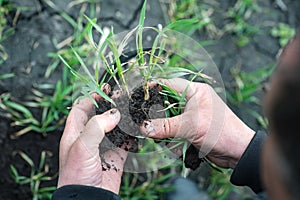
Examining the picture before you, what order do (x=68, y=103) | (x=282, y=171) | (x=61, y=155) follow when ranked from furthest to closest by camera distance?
(x=68, y=103) < (x=61, y=155) < (x=282, y=171)

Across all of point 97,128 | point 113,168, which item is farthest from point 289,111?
point 113,168

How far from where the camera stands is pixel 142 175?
1.74 meters

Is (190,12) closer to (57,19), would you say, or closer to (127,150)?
(57,19)

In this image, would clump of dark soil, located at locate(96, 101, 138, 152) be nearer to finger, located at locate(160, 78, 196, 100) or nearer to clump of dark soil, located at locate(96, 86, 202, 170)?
clump of dark soil, located at locate(96, 86, 202, 170)

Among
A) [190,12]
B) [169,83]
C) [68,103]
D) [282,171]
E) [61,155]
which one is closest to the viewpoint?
[282,171]

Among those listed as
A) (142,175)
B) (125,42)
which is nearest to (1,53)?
(142,175)

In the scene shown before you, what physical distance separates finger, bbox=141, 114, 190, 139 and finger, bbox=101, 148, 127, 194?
0.09 m

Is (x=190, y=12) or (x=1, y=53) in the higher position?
(x=190, y=12)

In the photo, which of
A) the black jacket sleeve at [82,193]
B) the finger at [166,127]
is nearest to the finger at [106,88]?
the finger at [166,127]

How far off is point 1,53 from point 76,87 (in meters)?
0.61

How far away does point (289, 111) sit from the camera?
48cm

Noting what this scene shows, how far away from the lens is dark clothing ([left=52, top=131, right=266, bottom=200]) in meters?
1.13

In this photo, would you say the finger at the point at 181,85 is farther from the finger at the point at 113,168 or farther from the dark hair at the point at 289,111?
the dark hair at the point at 289,111

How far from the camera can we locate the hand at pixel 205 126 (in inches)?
44.5
